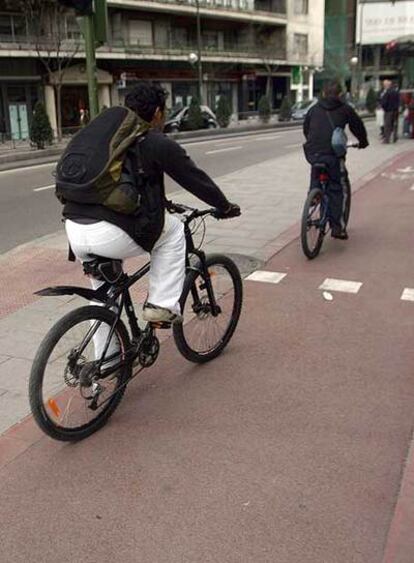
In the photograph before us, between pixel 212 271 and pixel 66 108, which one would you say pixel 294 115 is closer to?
pixel 66 108

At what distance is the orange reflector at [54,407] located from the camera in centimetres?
323

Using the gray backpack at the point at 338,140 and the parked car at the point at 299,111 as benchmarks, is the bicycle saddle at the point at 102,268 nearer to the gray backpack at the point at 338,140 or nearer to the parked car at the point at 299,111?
the gray backpack at the point at 338,140

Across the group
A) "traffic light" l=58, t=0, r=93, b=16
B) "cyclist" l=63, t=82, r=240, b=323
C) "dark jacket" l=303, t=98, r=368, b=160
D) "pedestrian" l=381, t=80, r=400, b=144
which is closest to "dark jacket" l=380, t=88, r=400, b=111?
"pedestrian" l=381, t=80, r=400, b=144

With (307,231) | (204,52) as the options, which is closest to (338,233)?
(307,231)

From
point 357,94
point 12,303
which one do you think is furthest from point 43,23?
point 357,94

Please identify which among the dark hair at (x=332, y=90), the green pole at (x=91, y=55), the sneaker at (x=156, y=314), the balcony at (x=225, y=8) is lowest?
the sneaker at (x=156, y=314)

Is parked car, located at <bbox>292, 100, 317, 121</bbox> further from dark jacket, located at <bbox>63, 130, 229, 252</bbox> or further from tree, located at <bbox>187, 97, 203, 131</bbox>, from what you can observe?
dark jacket, located at <bbox>63, 130, 229, 252</bbox>

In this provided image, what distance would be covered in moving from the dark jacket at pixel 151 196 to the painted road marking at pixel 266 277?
9.06 feet

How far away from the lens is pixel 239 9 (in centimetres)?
4803

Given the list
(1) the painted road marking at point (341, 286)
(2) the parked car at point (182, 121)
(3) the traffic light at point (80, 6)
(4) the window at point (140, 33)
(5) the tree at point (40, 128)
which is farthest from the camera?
(4) the window at point (140, 33)

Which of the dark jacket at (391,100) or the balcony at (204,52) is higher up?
the balcony at (204,52)

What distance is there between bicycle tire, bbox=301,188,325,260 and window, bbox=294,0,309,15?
5430 cm

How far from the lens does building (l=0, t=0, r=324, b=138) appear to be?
33.9m

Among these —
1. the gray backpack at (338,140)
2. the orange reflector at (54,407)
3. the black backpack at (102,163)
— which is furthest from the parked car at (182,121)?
the orange reflector at (54,407)
